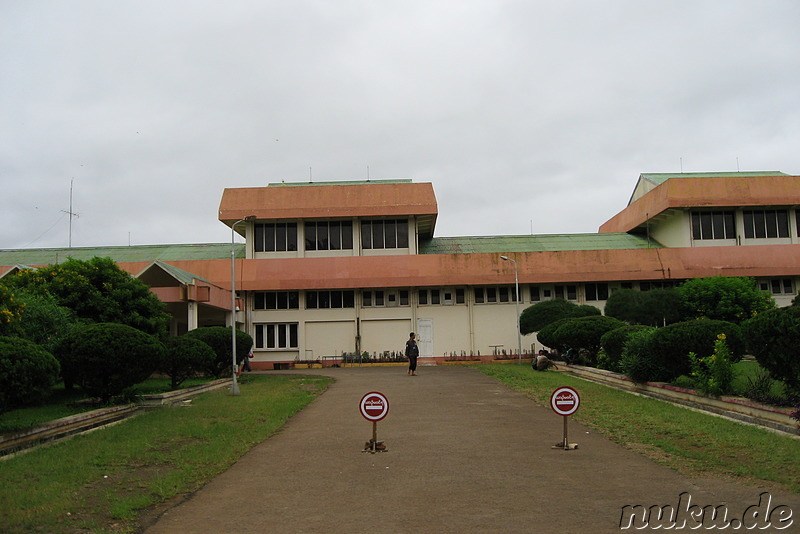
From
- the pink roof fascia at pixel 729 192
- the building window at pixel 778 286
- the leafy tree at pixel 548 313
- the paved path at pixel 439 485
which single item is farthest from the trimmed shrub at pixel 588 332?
the building window at pixel 778 286

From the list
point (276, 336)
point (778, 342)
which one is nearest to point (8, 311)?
point (778, 342)

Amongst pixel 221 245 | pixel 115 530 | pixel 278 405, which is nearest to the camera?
pixel 115 530

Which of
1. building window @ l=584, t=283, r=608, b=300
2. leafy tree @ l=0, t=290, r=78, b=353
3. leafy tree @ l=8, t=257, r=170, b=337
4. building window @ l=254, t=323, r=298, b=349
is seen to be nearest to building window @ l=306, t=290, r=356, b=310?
building window @ l=254, t=323, r=298, b=349

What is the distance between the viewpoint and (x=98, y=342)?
608 inches

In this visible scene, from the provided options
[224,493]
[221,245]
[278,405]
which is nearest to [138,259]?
[221,245]

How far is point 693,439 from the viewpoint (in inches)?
434

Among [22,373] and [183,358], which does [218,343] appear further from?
[22,373]

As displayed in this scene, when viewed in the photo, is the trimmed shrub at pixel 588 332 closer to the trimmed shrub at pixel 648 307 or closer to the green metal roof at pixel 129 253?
the trimmed shrub at pixel 648 307

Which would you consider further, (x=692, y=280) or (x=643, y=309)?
(x=692, y=280)

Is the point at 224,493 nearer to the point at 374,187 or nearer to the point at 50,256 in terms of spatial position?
the point at 374,187

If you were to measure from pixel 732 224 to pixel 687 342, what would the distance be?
28.5m

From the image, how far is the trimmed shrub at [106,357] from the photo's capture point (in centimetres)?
1538

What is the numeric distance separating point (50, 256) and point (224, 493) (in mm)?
41156

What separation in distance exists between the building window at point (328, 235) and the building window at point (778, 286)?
24291 mm
